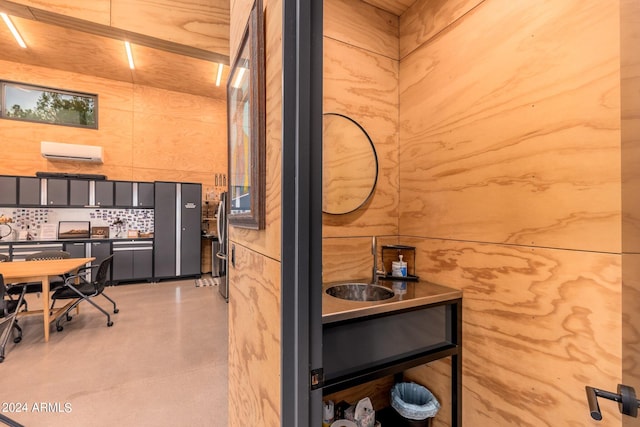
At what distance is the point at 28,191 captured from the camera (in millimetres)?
4734

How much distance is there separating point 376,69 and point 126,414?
2.98m

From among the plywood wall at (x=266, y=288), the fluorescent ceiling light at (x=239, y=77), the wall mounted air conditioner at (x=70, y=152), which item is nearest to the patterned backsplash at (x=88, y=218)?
the wall mounted air conditioner at (x=70, y=152)

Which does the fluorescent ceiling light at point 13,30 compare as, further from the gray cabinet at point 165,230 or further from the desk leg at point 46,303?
the desk leg at point 46,303

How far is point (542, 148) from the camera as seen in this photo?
3.94 feet

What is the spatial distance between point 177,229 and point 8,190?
2.65 meters

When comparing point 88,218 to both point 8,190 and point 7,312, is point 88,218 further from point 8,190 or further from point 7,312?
point 7,312

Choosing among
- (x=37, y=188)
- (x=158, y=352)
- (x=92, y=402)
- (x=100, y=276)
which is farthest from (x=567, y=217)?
(x=37, y=188)

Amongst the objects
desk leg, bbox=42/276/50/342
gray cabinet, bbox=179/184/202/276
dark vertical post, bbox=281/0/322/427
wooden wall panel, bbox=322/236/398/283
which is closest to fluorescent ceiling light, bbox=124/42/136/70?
gray cabinet, bbox=179/184/202/276

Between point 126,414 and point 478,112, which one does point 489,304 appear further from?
point 126,414

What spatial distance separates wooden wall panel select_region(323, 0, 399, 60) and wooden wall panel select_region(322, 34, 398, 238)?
0.16ft

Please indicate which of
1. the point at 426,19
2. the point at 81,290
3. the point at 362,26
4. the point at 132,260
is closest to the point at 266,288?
the point at 362,26

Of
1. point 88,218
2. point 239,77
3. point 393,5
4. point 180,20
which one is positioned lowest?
point 88,218

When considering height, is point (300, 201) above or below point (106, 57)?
below

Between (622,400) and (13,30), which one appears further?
(13,30)
